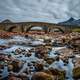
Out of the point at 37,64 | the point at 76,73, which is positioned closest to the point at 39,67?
the point at 37,64

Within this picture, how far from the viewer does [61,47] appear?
8.91m

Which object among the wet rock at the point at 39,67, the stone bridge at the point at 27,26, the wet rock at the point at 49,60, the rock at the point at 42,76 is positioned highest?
the stone bridge at the point at 27,26

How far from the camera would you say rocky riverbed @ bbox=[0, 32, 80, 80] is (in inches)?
215

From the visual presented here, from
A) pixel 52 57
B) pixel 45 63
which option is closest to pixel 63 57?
pixel 52 57

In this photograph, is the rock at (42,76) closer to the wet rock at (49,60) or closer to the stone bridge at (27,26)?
the wet rock at (49,60)

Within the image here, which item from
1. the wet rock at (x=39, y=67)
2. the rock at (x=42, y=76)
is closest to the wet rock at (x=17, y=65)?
the wet rock at (x=39, y=67)

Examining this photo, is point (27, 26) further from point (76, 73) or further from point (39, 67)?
point (76, 73)

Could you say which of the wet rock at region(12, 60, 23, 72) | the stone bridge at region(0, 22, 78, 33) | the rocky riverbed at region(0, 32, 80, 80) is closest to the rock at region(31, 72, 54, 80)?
the rocky riverbed at region(0, 32, 80, 80)

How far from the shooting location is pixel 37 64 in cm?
634

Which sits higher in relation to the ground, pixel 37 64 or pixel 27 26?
pixel 27 26

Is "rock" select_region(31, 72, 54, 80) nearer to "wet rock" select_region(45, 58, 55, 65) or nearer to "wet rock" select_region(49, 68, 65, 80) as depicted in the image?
"wet rock" select_region(49, 68, 65, 80)

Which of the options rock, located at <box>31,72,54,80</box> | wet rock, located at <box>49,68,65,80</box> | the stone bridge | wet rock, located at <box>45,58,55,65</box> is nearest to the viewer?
rock, located at <box>31,72,54,80</box>

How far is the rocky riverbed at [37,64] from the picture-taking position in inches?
215

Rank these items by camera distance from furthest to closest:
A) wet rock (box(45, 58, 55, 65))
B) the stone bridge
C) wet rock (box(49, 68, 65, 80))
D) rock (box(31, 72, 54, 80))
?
1. the stone bridge
2. wet rock (box(45, 58, 55, 65))
3. wet rock (box(49, 68, 65, 80))
4. rock (box(31, 72, 54, 80))
